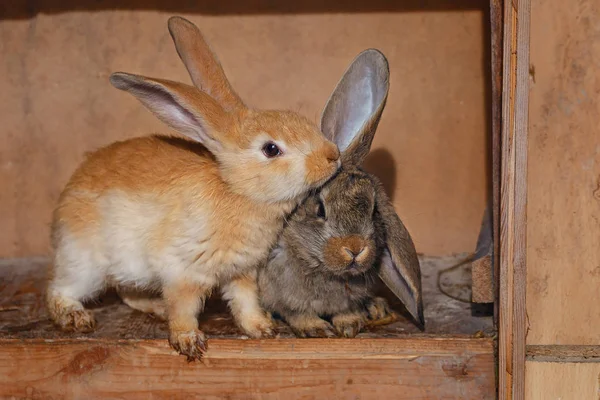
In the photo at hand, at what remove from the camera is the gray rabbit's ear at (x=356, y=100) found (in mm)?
3533

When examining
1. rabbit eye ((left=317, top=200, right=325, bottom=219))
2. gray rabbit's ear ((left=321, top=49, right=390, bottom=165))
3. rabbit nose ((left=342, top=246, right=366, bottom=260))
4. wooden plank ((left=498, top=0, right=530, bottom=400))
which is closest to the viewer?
wooden plank ((left=498, top=0, right=530, bottom=400))

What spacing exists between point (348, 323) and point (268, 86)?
1.57m

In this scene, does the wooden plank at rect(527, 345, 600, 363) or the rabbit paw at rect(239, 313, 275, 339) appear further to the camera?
the rabbit paw at rect(239, 313, 275, 339)

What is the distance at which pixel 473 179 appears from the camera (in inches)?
176

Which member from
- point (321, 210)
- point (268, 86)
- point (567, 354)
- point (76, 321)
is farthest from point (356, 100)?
point (76, 321)

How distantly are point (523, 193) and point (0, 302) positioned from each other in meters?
2.46

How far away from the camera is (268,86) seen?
4410 millimetres

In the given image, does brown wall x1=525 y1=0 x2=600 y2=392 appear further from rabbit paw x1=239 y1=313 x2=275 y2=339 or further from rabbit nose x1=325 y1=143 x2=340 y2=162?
rabbit paw x1=239 y1=313 x2=275 y2=339

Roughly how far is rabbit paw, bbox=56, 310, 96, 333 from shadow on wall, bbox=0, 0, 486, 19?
1709 millimetres

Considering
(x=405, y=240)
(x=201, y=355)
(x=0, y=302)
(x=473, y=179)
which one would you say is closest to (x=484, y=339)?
(x=405, y=240)

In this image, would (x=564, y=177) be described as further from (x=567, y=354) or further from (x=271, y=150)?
(x=271, y=150)

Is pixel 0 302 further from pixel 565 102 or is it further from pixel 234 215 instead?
pixel 565 102

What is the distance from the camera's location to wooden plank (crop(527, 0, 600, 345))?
2.91 metres

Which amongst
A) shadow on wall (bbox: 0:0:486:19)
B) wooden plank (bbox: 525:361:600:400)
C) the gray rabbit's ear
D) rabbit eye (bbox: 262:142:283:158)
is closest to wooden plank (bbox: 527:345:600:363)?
wooden plank (bbox: 525:361:600:400)
